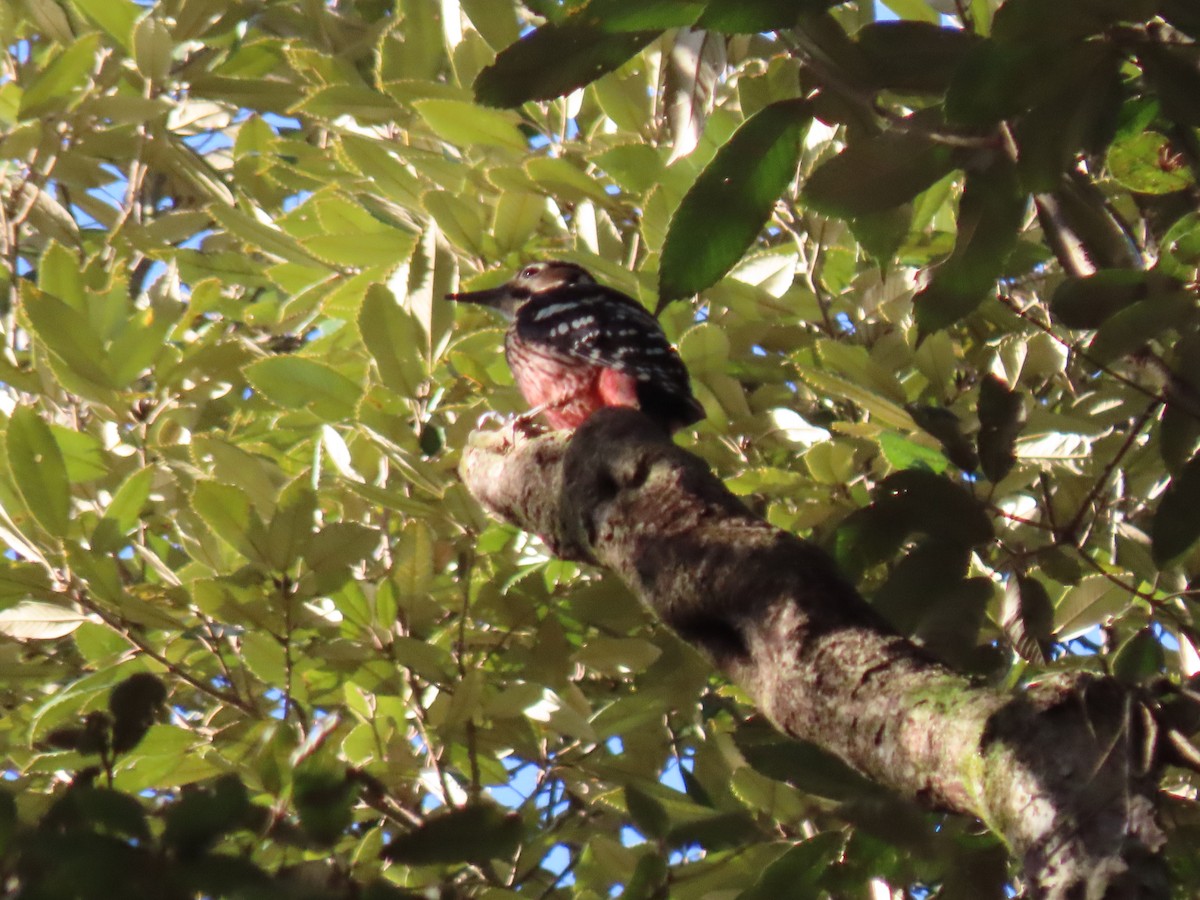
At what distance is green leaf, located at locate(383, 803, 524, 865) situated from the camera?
3.80 ft

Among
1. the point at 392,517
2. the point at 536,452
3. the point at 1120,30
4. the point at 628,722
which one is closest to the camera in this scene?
the point at 1120,30

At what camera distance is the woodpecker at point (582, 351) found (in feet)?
11.6

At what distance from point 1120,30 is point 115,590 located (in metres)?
1.84

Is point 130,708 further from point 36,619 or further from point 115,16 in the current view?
point 115,16

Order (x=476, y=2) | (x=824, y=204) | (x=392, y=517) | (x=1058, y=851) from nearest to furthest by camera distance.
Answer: (x=1058, y=851) → (x=824, y=204) → (x=476, y=2) → (x=392, y=517)

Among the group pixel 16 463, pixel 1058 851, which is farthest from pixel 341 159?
pixel 1058 851

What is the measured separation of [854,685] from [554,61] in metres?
0.73

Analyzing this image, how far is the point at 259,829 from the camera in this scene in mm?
1143

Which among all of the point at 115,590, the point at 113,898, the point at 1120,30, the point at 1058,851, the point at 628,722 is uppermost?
the point at 1120,30

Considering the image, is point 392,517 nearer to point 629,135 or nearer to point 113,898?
point 629,135

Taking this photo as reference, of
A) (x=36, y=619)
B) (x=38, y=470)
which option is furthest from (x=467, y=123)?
(x=36, y=619)

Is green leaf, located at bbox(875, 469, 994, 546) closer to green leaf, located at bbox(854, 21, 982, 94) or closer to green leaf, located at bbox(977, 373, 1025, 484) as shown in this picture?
→ green leaf, located at bbox(977, 373, 1025, 484)

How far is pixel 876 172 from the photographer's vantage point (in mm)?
1643

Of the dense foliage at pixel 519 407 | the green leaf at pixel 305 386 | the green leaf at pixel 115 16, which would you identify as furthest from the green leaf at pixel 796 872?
the green leaf at pixel 115 16
